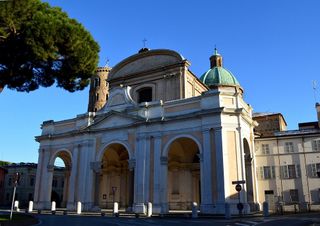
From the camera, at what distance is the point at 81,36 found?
16.1m

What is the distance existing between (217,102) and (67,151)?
14.8 metres

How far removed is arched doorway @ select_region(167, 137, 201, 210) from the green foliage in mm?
12345

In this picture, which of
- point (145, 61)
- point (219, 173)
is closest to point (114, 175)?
point (145, 61)

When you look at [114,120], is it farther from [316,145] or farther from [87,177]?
[316,145]

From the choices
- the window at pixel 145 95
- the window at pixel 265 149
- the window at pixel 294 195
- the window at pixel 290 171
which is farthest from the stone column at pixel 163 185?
the window at pixel 294 195

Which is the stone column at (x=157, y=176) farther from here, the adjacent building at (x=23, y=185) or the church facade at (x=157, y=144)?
the adjacent building at (x=23, y=185)

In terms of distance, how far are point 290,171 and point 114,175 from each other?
15623 mm

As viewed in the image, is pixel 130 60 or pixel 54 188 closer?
pixel 130 60

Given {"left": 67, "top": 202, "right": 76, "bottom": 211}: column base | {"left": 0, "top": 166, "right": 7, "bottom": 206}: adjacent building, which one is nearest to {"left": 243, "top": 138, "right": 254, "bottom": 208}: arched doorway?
{"left": 67, "top": 202, "right": 76, "bottom": 211}: column base

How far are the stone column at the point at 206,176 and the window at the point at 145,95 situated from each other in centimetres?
825

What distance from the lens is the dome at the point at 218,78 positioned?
36.5 meters

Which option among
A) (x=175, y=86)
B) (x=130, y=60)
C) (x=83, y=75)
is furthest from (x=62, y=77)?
(x=130, y=60)

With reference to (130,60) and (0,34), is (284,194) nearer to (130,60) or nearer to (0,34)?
(130,60)

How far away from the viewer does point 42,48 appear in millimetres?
14719
